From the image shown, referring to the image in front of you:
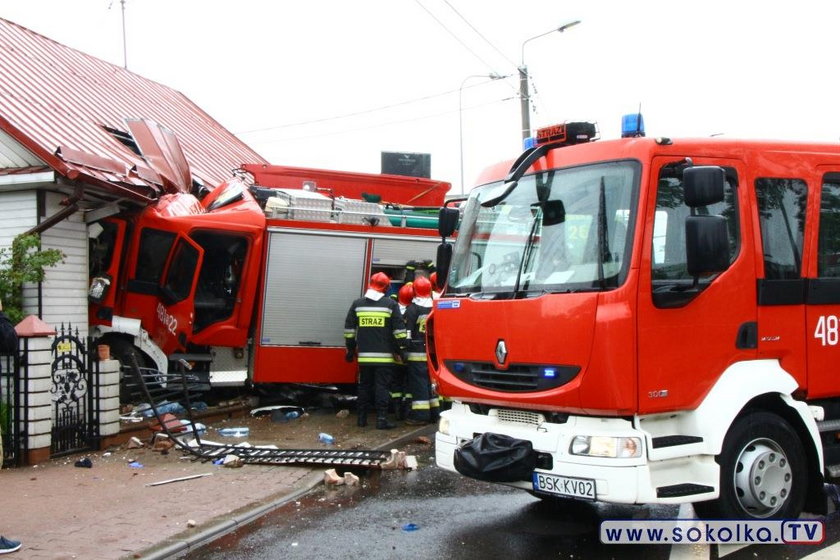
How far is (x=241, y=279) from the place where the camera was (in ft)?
35.3

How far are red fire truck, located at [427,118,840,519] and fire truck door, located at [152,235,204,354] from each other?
5521mm

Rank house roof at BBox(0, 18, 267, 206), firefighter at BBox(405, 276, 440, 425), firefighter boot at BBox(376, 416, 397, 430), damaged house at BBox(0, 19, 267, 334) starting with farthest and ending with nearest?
1. firefighter at BBox(405, 276, 440, 425)
2. firefighter boot at BBox(376, 416, 397, 430)
3. house roof at BBox(0, 18, 267, 206)
4. damaged house at BBox(0, 19, 267, 334)

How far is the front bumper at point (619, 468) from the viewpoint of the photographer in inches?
185

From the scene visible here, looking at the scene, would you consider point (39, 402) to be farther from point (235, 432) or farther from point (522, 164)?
point (522, 164)

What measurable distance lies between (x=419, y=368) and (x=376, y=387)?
2.05ft

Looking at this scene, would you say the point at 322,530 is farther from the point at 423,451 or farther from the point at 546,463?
the point at 423,451

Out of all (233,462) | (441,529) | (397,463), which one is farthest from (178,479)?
(441,529)

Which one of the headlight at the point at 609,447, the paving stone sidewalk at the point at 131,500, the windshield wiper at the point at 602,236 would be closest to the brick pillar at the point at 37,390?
the paving stone sidewalk at the point at 131,500

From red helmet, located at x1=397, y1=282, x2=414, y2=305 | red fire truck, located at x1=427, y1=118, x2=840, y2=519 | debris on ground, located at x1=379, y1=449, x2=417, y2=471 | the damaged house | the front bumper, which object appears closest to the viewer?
the front bumper

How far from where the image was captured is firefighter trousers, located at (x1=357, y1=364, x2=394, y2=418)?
383 inches

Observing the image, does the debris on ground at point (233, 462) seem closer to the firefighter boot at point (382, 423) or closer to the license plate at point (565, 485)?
the firefighter boot at point (382, 423)

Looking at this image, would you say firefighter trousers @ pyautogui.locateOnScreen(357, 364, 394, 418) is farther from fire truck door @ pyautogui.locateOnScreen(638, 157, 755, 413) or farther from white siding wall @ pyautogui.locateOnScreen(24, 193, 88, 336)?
fire truck door @ pyautogui.locateOnScreen(638, 157, 755, 413)

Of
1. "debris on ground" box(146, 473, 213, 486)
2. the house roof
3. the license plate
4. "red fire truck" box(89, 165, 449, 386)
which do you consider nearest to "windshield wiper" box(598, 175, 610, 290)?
the license plate

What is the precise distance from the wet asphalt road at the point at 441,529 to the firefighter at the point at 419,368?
9.43ft
